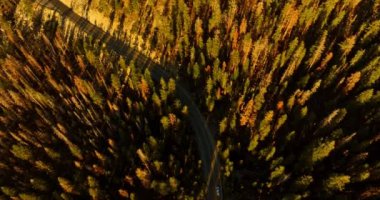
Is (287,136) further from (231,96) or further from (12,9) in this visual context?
(12,9)

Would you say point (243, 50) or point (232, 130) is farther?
point (243, 50)

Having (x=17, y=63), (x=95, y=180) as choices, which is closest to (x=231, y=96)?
(x=95, y=180)

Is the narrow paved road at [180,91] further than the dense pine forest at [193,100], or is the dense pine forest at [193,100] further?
the narrow paved road at [180,91]

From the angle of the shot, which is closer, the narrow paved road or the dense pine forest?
the dense pine forest
